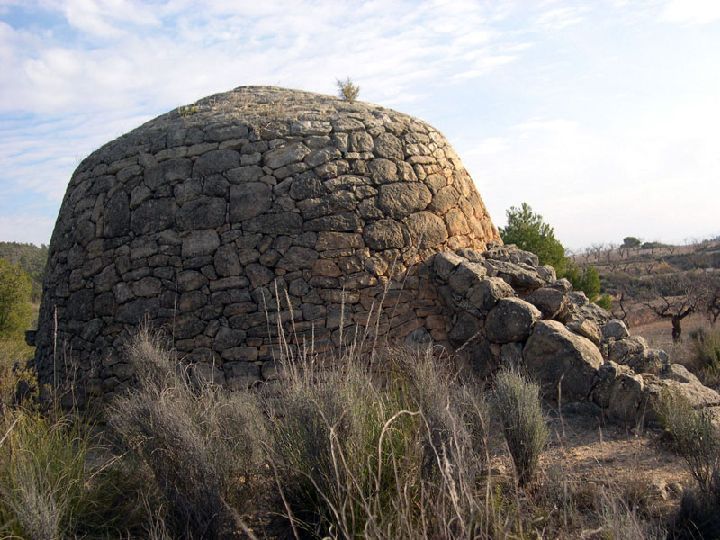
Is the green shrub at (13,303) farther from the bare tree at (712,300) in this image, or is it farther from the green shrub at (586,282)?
the bare tree at (712,300)

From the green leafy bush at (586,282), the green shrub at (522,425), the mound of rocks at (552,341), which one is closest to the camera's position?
the green shrub at (522,425)

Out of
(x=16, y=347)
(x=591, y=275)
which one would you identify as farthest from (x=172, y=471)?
(x=16, y=347)

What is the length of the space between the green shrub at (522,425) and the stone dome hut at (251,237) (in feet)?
6.59

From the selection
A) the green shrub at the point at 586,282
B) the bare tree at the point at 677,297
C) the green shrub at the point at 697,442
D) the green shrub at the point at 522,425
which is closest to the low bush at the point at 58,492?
the green shrub at the point at 522,425

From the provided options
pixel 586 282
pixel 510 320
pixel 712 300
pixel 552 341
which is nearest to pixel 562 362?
pixel 552 341

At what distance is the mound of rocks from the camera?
610cm

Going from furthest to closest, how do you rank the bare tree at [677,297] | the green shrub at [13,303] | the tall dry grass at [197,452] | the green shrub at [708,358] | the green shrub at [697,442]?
the bare tree at [677,297]
the green shrub at [13,303]
the green shrub at [708,358]
the green shrub at [697,442]
the tall dry grass at [197,452]

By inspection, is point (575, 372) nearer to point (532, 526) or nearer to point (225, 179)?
point (532, 526)

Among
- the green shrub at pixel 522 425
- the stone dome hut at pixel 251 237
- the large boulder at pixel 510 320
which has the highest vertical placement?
the stone dome hut at pixel 251 237

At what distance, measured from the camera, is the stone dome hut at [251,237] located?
659 cm

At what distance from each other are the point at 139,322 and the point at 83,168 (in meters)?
2.59

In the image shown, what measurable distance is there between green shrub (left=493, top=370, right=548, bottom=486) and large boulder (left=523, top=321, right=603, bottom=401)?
1333mm

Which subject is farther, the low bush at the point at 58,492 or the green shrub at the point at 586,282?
the green shrub at the point at 586,282

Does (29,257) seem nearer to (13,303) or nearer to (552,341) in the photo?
(13,303)
